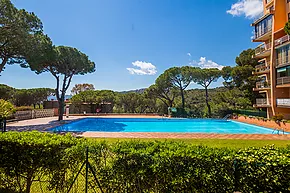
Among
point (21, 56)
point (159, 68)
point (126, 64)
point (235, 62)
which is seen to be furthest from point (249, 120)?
point (21, 56)

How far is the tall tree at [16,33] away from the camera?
12.8 m

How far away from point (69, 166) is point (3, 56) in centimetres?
1665

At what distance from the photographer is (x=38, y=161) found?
11.6 ft

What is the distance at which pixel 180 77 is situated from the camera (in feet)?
100

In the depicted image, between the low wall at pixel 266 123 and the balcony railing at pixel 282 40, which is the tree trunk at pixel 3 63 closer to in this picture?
the low wall at pixel 266 123

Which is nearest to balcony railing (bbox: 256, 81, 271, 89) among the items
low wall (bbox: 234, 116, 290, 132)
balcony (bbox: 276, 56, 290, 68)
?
balcony (bbox: 276, 56, 290, 68)

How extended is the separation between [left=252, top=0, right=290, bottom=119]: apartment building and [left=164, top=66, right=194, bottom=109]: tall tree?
1038cm

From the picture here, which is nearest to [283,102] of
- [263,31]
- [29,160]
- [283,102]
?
[283,102]

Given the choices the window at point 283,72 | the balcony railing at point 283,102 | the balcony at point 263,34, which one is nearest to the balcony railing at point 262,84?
the window at point 283,72

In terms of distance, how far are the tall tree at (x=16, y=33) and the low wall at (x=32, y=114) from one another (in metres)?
6.76

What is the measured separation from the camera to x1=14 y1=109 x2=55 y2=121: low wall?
20244 mm

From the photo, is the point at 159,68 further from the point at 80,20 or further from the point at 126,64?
the point at 80,20

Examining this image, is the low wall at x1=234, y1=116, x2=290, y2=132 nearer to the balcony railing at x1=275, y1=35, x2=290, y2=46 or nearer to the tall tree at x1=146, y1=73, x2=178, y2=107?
the balcony railing at x1=275, y1=35, x2=290, y2=46

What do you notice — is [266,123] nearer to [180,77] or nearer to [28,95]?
[180,77]
